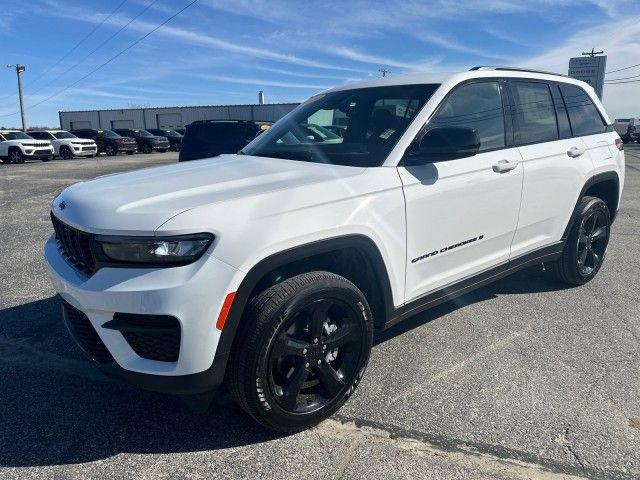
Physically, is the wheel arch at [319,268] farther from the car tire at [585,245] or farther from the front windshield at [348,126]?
the car tire at [585,245]

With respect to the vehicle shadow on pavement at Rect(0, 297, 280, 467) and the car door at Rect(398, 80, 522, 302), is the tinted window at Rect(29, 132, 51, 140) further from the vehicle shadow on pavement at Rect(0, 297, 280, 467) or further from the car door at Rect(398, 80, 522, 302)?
the car door at Rect(398, 80, 522, 302)

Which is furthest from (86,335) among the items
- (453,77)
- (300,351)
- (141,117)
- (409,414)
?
(141,117)

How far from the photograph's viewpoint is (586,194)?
482 centimetres

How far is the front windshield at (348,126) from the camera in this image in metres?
3.17

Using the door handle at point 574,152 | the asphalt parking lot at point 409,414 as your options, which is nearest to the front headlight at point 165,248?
the asphalt parking lot at point 409,414

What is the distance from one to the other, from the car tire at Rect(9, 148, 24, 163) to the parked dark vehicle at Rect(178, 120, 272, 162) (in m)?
21.3

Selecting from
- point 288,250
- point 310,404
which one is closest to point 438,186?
point 288,250

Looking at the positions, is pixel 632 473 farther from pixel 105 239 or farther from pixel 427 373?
pixel 105 239

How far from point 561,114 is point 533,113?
0.50m

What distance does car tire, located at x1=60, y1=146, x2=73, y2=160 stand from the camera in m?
28.3

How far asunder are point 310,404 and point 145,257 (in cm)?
116

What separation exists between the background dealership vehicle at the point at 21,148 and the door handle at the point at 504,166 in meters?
27.4

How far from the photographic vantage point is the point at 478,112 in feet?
11.8

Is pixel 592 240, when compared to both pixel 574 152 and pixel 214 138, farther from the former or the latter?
pixel 214 138
